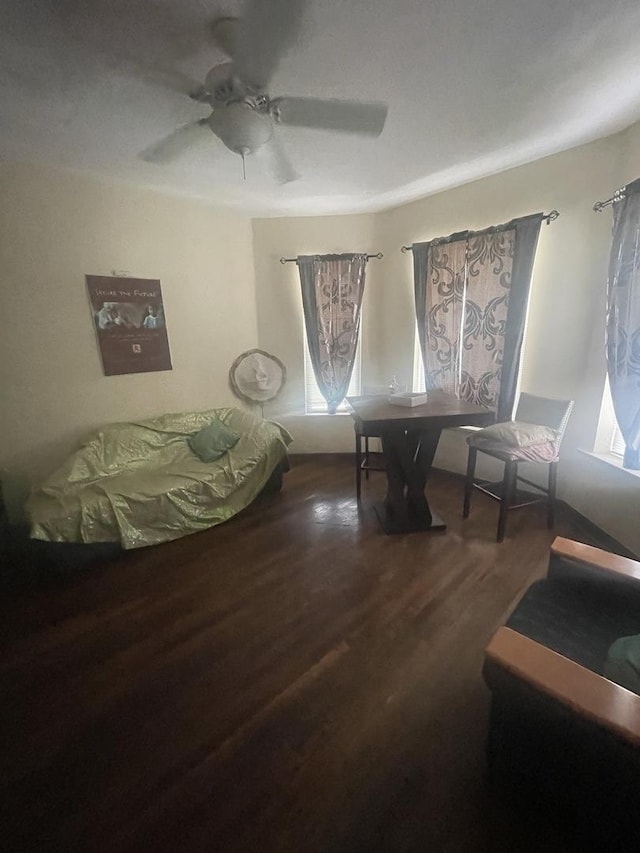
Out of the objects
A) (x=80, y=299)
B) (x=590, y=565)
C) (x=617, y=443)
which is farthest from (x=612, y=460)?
(x=80, y=299)

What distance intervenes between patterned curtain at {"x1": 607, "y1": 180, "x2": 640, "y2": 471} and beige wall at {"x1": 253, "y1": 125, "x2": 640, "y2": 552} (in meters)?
0.21

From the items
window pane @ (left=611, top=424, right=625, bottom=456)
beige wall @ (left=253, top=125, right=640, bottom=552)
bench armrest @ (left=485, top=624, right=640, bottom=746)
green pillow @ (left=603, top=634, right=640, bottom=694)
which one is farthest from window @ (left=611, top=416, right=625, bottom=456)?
bench armrest @ (left=485, top=624, right=640, bottom=746)

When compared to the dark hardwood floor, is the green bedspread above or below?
above

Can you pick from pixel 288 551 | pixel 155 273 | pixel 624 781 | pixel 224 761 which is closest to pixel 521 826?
pixel 624 781

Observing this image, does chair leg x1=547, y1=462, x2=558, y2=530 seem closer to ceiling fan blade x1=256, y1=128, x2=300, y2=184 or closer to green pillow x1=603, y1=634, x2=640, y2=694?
green pillow x1=603, y1=634, x2=640, y2=694

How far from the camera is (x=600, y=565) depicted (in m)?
1.20

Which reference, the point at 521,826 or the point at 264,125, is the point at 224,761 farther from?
the point at 264,125

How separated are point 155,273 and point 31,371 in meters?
1.22

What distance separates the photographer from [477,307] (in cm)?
287

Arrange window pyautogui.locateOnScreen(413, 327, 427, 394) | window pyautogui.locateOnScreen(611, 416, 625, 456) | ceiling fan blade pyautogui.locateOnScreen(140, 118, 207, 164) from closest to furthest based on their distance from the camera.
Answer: ceiling fan blade pyautogui.locateOnScreen(140, 118, 207, 164) → window pyautogui.locateOnScreen(611, 416, 625, 456) → window pyautogui.locateOnScreen(413, 327, 427, 394)

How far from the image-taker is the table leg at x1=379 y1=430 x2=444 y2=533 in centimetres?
245

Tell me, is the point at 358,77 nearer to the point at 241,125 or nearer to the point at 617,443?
the point at 241,125

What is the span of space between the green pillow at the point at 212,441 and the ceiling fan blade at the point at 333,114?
6.76ft

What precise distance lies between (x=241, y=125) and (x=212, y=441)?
2.03m
